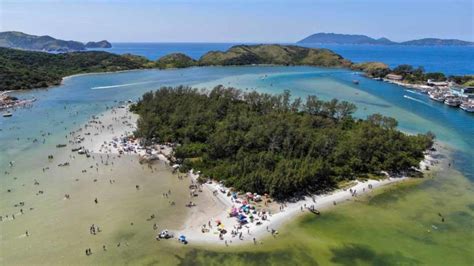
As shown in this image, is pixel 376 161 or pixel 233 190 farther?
pixel 376 161

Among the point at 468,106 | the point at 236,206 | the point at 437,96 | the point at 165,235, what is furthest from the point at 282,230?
the point at 437,96

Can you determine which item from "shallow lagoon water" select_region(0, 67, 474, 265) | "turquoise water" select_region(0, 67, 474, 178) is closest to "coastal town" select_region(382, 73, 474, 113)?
"turquoise water" select_region(0, 67, 474, 178)

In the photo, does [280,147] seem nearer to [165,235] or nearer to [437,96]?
[165,235]

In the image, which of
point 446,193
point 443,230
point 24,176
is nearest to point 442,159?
point 446,193

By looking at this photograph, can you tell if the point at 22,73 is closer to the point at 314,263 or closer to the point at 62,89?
the point at 62,89

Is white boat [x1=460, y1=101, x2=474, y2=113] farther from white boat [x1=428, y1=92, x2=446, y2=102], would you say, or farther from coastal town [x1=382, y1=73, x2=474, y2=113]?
white boat [x1=428, y1=92, x2=446, y2=102]
